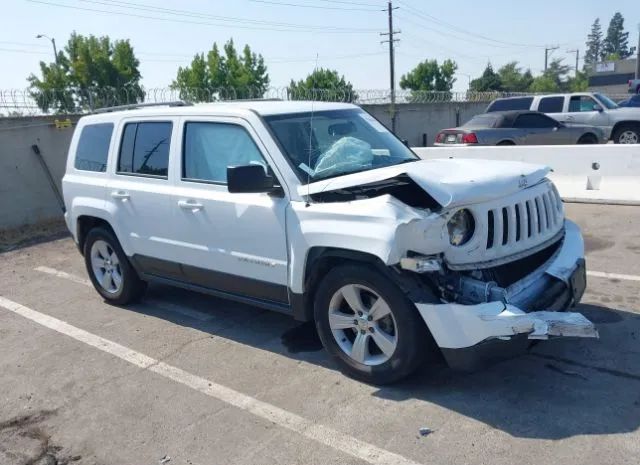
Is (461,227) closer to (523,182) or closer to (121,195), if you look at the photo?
(523,182)

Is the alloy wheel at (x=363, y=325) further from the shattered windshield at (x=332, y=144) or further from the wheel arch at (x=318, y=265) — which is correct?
the shattered windshield at (x=332, y=144)

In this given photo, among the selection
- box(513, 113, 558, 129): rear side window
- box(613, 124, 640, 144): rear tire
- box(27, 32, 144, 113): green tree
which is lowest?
box(613, 124, 640, 144): rear tire

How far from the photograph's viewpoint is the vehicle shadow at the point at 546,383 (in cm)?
353

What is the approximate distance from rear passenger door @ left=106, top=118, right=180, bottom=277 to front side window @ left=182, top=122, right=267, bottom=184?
24cm

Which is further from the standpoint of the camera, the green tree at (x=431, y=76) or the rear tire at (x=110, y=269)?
the green tree at (x=431, y=76)

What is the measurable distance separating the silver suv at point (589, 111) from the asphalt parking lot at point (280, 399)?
439 inches

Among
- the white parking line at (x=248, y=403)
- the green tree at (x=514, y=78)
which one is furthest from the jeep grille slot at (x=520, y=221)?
the green tree at (x=514, y=78)

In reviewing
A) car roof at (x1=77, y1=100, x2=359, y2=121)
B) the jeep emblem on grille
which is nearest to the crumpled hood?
the jeep emblem on grille

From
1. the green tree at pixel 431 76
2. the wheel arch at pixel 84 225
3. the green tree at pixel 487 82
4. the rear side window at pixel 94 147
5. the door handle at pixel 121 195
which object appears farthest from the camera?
the green tree at pixel 487 82

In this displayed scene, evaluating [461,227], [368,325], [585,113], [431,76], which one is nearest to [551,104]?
[585,113]

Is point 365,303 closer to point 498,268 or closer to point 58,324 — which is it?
point 498,268

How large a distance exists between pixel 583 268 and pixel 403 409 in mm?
1711

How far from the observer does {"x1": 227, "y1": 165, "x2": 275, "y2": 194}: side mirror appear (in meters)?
4.18

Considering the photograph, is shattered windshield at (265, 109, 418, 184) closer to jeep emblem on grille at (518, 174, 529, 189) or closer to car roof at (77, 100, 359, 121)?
Answer: car roof at (77, 100, 359, 121)
